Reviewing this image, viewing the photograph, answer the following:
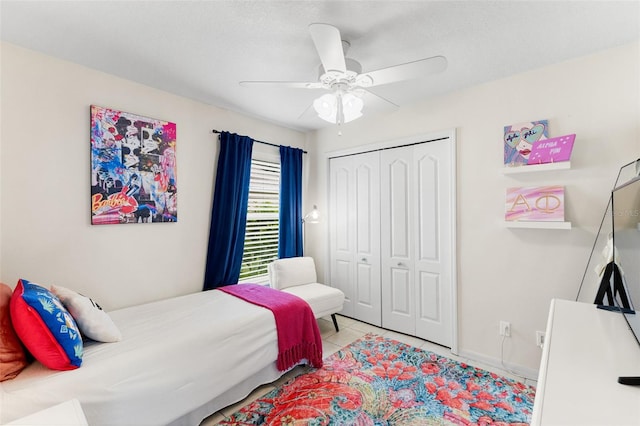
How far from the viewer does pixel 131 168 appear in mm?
2484

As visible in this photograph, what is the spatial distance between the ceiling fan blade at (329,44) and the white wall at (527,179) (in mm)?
1638

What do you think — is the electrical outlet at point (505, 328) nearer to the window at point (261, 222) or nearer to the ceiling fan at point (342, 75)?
the ceiling fan at point (342, 75)

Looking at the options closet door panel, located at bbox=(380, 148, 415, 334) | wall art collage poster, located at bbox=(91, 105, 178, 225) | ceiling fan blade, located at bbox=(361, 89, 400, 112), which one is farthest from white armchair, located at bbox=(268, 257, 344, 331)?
ceiling fan blade, located at bbox=(361, 89, 400, 112)

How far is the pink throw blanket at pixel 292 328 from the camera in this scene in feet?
7.84

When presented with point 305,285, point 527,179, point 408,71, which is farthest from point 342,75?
point 305,285

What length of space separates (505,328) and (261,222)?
2.74 m

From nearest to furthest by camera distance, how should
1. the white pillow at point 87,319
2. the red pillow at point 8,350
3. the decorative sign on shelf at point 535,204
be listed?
the red pillow at point 8,350 → the white pillow at point 87,319 → the decorative sign on shelf at point 535,204

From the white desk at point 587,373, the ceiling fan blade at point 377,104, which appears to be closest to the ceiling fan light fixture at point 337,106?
the ceiling fan blade at point 377,104

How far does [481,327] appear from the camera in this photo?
2.69 metres

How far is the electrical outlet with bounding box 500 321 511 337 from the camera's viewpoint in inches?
99.3

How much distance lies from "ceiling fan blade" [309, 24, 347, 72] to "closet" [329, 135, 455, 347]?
65.3 inches

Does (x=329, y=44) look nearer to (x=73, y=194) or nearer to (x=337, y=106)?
(x=337, y=106)

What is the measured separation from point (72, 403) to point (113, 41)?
2092mm

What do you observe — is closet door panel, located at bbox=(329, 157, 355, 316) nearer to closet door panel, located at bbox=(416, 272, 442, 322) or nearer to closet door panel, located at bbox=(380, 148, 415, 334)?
closet door panel, located at bbox=(380, 148, 415, 334)
